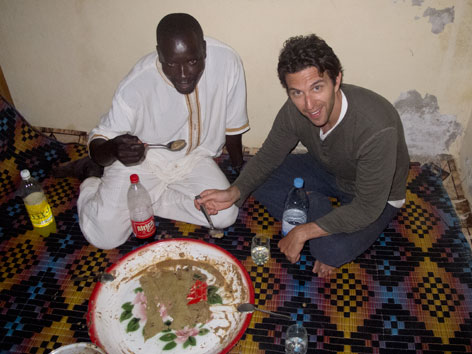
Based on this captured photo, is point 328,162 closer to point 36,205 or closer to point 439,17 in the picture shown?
point 439,17

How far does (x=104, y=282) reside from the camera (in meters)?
1.98

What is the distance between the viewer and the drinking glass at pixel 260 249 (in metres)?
2.27

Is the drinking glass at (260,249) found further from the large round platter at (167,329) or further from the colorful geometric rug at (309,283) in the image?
the large round platter at (167,329)

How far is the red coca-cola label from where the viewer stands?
222cm

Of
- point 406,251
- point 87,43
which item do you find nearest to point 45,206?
point 87,43

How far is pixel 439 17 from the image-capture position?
2314 millimetres

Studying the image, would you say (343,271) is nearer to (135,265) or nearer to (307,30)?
(135,265)

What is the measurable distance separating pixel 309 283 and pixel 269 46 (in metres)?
1.43

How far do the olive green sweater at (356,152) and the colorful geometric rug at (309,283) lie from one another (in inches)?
13.0

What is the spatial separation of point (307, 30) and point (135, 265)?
5.41 feet

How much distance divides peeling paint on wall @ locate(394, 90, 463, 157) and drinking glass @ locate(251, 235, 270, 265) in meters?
1.27

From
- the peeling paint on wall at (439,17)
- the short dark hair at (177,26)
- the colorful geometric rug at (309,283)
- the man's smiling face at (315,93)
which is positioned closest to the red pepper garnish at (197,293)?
the colorful geometric rug at (309,283)

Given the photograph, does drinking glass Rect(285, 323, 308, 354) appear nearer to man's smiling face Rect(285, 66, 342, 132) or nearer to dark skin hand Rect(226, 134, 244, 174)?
man's smiling face Rect(285, 66, 342, 132)

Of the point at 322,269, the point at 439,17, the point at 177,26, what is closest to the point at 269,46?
the point at 177,26
